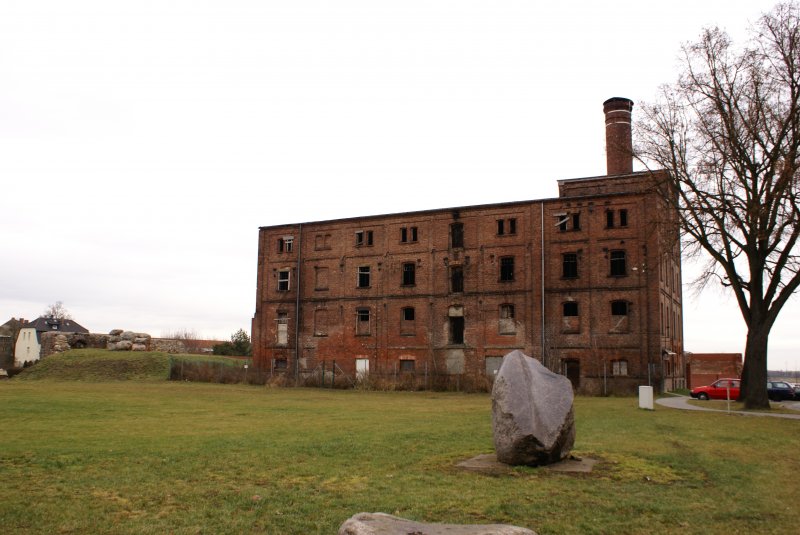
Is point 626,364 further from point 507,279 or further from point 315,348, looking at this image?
point 315,348

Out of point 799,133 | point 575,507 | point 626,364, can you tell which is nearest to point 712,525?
point 575,507

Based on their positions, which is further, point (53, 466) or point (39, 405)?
point (39, 405)

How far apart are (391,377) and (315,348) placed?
7.11m

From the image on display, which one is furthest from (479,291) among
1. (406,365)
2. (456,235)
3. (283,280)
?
(283,280)

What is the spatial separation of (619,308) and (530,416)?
1222 inches

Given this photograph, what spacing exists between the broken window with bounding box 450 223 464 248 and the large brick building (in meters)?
0.11

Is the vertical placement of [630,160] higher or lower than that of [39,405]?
higher

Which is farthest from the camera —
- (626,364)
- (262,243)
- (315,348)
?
(262,243)

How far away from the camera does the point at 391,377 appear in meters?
43.8

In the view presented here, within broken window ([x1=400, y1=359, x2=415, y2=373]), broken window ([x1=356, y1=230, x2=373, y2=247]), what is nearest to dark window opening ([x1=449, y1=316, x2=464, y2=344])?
broken window ([x1=400, y1=359, x2=415, y2=373])

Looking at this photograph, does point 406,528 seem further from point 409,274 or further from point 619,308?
point 409,274

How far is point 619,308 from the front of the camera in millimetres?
39656

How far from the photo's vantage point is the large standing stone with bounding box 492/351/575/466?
10398mm

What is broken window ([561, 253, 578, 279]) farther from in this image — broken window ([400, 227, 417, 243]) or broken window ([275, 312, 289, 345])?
broken window ([275, 312, 289, 345])
